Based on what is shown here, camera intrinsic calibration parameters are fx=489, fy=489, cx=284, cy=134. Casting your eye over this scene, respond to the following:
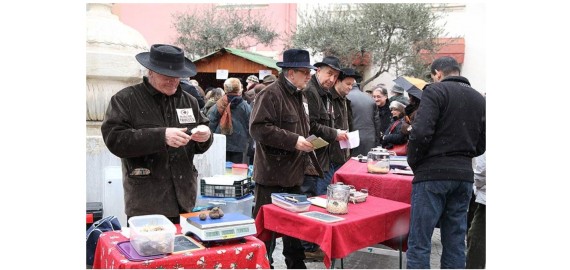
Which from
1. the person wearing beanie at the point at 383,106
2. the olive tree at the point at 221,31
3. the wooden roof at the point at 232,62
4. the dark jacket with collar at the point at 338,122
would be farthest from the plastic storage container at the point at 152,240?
the olive tree at the point at 221,31

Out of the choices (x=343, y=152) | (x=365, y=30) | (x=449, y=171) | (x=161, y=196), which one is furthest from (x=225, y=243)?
(x=365, y=30)

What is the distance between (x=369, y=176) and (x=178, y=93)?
6.98ft

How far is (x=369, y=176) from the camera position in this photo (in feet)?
14.5

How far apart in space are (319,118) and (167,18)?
57.9ft

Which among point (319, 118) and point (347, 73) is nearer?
point (319, 118)

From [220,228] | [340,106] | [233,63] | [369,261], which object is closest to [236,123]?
[340,106]

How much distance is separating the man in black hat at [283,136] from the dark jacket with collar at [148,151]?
80 centimetres

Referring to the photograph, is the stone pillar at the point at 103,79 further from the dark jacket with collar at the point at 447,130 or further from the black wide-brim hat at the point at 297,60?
the dark jacket with collar at the point at 447,130

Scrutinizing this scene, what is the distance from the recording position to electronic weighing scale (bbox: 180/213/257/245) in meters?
2.25

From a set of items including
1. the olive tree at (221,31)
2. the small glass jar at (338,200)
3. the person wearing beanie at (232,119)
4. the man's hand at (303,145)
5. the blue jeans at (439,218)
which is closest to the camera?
the small glass jar at (338,200)

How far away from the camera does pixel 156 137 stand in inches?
104

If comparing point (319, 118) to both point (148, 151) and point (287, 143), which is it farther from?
point (148, 151)

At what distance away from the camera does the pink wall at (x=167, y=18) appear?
19750 mm

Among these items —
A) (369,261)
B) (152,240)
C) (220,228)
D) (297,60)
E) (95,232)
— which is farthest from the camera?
(369,261)
